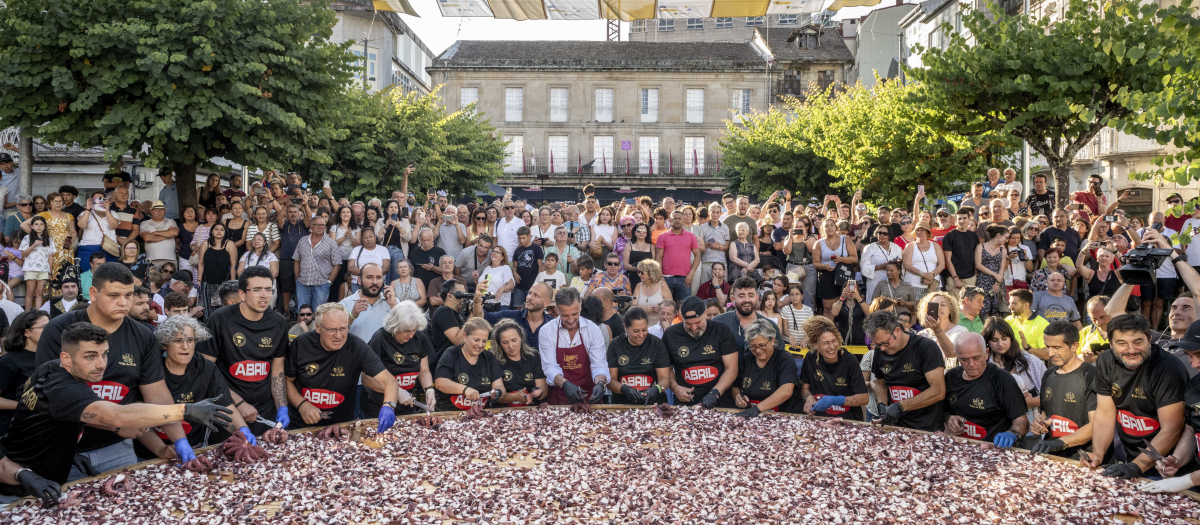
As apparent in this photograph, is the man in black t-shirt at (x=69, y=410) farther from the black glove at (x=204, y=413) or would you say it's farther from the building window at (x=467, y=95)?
the building window at (x=467, y=95)

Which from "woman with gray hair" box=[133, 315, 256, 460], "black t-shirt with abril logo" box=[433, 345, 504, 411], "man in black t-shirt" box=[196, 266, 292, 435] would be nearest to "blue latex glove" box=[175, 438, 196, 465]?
"woman with gray hair" box=[133, 315, 256, 460]

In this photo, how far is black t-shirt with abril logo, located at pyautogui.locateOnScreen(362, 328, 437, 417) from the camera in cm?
759

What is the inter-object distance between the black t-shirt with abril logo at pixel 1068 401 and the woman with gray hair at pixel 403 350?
4.86 m

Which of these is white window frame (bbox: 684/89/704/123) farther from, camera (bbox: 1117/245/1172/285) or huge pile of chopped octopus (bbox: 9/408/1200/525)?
huge pile of chopped octopus (bbox: 9/408/1200/525)

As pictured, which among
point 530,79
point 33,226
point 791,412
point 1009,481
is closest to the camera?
point 1009,481

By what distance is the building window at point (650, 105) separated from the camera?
48750 millimetres

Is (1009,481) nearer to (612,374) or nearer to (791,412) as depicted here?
(791,412)

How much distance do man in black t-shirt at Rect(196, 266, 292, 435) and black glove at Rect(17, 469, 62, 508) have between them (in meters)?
1.99

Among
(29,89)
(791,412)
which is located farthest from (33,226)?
(791,412)

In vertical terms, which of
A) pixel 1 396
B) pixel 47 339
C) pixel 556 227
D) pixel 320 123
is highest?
pixel 320 123

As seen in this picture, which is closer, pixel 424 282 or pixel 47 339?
pixel 47 339

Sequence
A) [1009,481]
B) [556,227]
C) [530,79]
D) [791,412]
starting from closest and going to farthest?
[1009,481] → [791,412] → [556,227] → [530,79]

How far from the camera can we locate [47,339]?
5383 mm

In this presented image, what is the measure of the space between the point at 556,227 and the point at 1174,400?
26.9ft
